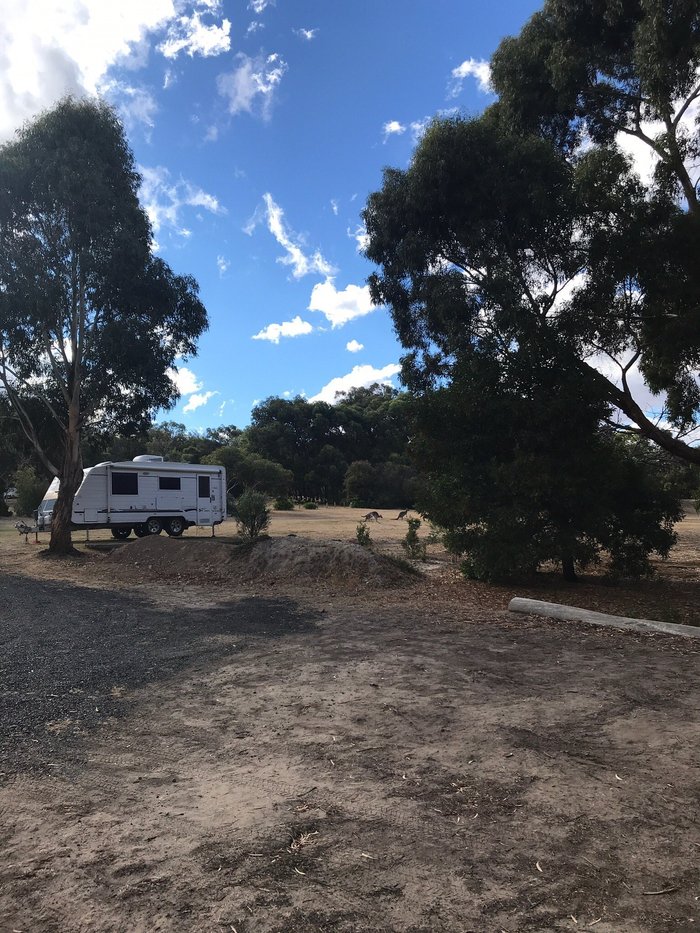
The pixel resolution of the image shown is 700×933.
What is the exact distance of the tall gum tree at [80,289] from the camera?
15.2 m

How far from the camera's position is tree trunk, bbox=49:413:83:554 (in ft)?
55.5

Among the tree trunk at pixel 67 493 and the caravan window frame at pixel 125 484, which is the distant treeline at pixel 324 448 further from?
the tree trunk at pixel 67 493

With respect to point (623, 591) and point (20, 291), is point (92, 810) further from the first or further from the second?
point (20, 291)

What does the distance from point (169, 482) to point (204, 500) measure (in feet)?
5.61

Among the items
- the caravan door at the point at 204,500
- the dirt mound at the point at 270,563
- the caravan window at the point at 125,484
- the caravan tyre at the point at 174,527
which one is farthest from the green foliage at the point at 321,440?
the dirt mound at the point at 270,563

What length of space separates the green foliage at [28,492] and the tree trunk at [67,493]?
16.0 metres

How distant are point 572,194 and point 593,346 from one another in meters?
2.51

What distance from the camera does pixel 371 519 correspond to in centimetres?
3906

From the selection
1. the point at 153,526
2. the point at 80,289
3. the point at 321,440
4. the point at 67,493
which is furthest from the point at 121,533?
the point at 321,440

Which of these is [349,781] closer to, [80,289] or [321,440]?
[80,289]

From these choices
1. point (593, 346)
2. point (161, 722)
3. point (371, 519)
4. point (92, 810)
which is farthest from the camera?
point (371, 519)

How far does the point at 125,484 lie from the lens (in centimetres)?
2134

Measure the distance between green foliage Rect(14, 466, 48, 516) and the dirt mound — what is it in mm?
19610

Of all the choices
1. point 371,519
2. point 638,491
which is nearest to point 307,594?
point 638,491
